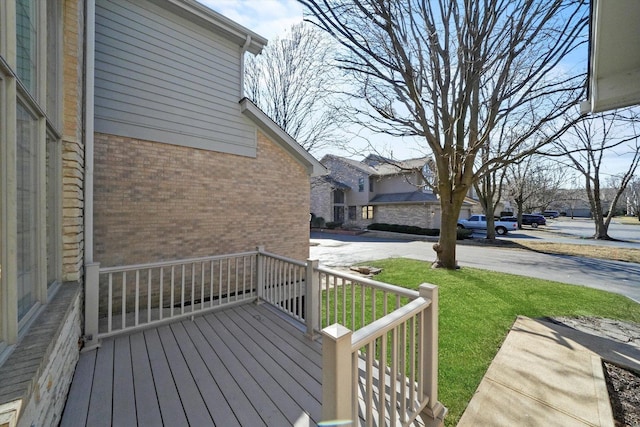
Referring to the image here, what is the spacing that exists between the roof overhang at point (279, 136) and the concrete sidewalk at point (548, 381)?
550cm

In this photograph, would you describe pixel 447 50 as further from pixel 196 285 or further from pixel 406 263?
pixel 196 285

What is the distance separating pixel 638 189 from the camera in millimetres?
42531

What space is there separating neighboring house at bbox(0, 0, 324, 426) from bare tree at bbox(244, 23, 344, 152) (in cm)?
720

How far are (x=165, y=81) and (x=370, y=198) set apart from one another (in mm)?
20323

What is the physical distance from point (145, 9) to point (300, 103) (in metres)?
9.98

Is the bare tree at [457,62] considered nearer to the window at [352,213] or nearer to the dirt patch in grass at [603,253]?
the dirt patch in grass at [603,253]

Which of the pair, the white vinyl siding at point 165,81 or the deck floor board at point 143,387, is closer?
the deck floor board at point 143,387

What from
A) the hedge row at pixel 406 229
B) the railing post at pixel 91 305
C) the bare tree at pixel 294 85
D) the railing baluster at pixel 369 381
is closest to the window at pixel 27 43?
the railing post at pixel 91 305

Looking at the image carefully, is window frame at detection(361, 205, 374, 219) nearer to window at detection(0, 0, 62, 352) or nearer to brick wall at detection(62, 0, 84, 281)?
brick wall at detection(62, 0, 84, 281)

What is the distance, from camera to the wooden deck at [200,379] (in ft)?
7.23

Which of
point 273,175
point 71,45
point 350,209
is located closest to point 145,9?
point 71,45

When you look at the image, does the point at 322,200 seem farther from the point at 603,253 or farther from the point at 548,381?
the point at 548,381

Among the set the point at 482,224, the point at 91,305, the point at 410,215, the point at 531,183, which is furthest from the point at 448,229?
the point at 531,183

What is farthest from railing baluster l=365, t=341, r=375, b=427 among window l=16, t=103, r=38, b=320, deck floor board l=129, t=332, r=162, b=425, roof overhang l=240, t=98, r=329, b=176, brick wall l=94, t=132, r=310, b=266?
roof overhang l=240, t=98, r=329, b=176
